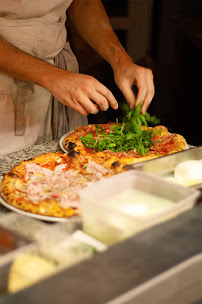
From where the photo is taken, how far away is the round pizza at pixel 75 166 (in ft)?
4.18

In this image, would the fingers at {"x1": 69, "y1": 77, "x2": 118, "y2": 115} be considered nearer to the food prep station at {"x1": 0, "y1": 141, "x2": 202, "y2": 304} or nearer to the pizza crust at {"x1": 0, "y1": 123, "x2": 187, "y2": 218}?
the pizza crust at {"x1": 0, "y1": 123, "x2": 187, "y2": 218}

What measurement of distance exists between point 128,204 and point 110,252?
202 millimetres

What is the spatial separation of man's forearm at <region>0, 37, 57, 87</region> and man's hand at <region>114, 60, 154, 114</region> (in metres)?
0.42

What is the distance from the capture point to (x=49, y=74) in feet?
6.64

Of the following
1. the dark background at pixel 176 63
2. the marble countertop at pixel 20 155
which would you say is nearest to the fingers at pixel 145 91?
the marble countertop at pixel 20 155

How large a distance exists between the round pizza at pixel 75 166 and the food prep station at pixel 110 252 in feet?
0.46

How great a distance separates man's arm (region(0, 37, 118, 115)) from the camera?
1889mm

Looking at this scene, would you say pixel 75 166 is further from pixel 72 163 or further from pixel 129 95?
pixel 129 95

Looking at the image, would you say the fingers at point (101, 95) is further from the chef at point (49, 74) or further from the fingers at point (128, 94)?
the fingers at point (128, 94)

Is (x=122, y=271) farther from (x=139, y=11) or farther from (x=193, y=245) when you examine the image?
(x=139, y=11)

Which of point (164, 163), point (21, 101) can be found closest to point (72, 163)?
point (164, 163)

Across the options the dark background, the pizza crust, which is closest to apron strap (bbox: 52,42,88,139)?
the pizza crust

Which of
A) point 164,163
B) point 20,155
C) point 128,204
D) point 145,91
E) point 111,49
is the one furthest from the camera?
point 111,49

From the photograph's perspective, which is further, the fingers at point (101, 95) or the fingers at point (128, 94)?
the fingers at point (128, 94)
